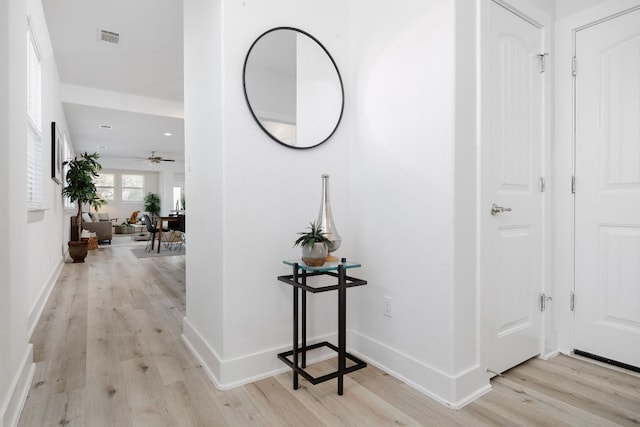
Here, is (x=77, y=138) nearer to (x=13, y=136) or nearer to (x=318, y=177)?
(x=13, y=136)

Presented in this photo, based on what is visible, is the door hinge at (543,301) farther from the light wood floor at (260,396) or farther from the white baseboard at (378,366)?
the white baseboard at (378,366)

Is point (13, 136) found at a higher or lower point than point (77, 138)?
lower

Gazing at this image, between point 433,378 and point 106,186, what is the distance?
42.5 ft

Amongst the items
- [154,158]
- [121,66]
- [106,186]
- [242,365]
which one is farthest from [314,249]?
[106,186]

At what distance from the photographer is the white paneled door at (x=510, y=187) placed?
5.71 ft

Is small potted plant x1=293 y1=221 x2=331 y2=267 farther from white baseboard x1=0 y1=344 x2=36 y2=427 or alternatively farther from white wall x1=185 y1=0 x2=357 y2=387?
white baseboard x1=0 y1=344 x2=36 y2=427

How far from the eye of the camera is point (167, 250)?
689cm

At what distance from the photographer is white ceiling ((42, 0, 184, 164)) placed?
3189mm

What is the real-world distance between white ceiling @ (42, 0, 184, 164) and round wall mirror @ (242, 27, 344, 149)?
5.45ft

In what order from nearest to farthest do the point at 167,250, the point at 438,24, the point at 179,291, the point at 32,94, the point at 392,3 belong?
the point at 438,24, the point at 392,3, the point at 32,94, the point at 179,291, the point at 167,250

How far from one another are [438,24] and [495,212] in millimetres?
938

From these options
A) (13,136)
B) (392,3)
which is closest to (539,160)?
(392,3)

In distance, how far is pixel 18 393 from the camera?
155 cm

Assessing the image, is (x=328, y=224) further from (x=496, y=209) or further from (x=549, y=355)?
(x=549, y=355)
